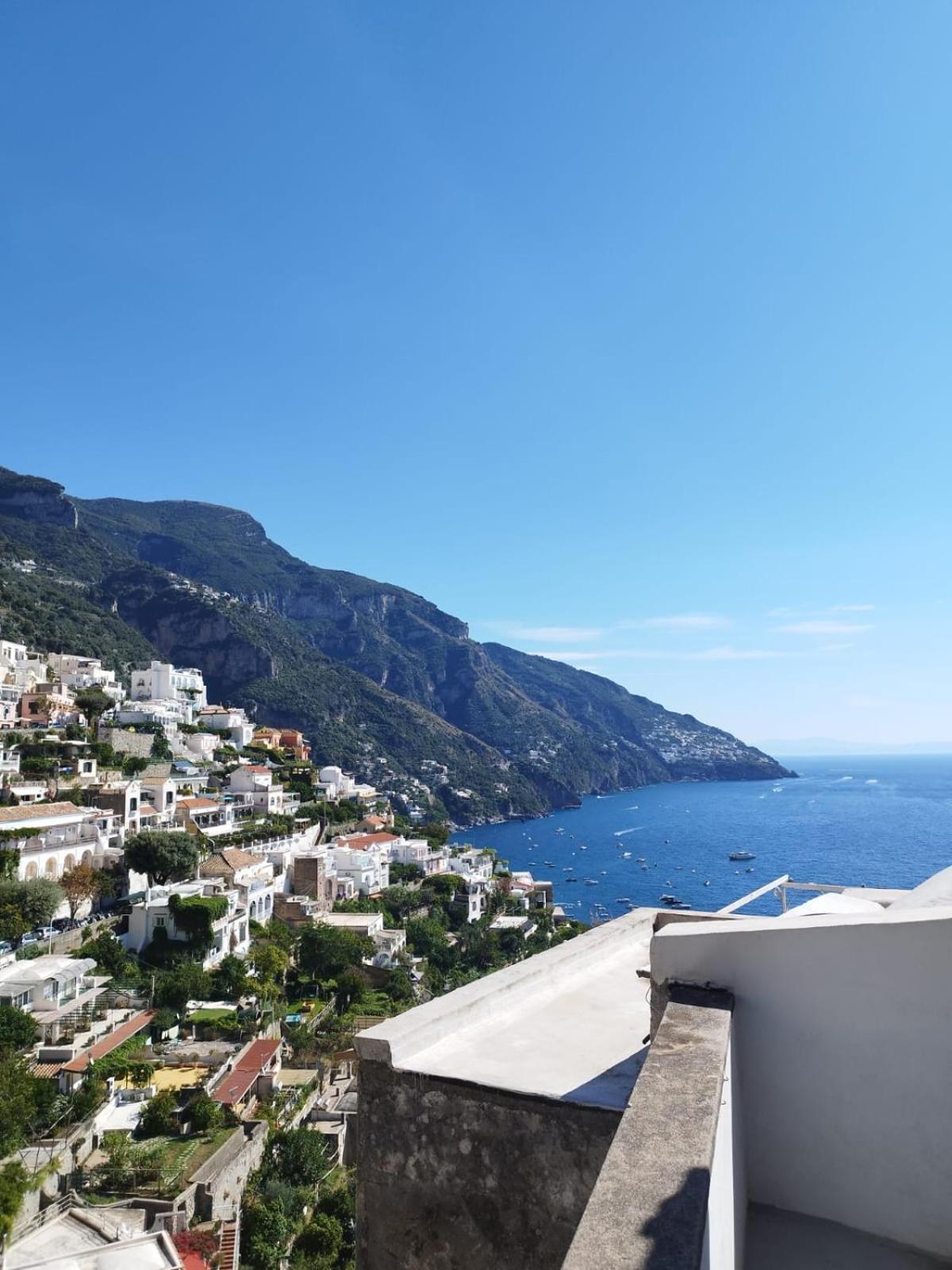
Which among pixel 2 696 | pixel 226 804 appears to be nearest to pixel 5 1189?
pixel 226 804

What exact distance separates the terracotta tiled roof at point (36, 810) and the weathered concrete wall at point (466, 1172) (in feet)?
108

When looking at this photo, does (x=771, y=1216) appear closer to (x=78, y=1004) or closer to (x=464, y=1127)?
(x=464, y=1127)

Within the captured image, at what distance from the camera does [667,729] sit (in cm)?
19962

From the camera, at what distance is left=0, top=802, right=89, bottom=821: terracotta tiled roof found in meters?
30.3

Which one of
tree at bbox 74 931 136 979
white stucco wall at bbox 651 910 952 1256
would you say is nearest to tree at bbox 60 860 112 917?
tree at bbox 74 931 136 979

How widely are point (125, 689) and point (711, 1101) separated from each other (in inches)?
2874

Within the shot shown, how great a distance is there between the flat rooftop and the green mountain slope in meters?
97.0

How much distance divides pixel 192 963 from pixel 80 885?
5.42 meters

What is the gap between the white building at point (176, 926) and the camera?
2933 cm

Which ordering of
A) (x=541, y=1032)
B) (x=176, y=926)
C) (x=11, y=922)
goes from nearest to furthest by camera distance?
(x=541, y=1032), (x=11, y=922), (x=176, y=926)

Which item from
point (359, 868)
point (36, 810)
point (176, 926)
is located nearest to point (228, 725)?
point (359, 868)

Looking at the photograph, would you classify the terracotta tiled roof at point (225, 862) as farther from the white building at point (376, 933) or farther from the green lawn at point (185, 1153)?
the green lawn at point (185, 1153)

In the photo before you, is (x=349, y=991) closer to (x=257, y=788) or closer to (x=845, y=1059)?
(x=257, y=788)

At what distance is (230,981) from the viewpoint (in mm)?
27953
